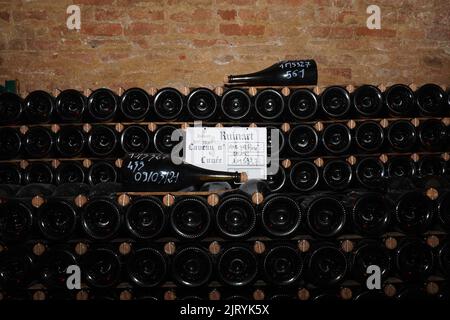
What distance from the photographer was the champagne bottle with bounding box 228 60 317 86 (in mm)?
2910

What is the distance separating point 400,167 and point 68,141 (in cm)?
250

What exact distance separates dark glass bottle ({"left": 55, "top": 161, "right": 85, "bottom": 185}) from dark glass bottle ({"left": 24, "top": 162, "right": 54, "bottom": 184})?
71mm

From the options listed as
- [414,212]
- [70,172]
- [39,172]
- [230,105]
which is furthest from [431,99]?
[39,172]

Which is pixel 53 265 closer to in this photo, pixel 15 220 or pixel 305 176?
pixel 15 220

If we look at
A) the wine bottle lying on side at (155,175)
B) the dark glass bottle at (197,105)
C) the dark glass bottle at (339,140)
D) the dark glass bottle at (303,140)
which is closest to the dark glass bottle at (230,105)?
the dark glass bottle at (197,105)

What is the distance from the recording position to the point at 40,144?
276 centimetres

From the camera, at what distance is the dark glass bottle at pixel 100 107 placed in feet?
9.03

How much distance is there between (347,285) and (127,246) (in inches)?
53.7

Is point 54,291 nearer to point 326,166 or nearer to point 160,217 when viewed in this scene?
point 160,217

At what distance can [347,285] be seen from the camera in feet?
7.57

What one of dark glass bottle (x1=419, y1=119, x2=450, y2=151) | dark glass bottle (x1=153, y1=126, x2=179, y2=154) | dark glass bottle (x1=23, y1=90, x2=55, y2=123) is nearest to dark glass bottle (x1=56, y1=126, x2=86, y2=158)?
dark glass bottle (x1=23, y1=90, x2=55, y2=123)

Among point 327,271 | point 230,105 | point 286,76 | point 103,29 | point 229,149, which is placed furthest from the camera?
point 103,29

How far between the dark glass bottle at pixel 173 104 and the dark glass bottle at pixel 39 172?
2.98 feet
